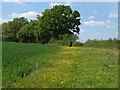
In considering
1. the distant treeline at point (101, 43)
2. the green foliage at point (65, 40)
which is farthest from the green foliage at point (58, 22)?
the distant treeline at point (101, 43)

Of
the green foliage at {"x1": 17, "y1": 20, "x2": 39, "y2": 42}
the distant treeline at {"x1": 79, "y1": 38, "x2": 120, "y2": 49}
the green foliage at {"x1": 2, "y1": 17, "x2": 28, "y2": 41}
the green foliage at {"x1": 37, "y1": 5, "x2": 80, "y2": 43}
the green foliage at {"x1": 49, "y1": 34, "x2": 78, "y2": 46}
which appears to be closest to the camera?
the distant treeline at {"x1": 79, "y1": 38, "x2": 120, "y2": 49}

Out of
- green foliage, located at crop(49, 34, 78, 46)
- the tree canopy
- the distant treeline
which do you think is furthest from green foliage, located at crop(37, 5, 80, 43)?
the distant treeline

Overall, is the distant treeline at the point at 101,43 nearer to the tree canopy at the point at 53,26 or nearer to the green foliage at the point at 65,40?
the green foliage at the point at 65,40

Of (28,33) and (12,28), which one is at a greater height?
(12,28)

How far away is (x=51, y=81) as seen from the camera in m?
12.3

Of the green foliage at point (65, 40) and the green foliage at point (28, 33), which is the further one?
the green foliage at point (28, 33)

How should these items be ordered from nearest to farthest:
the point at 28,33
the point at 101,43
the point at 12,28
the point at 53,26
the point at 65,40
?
the point at 101,43, the point at 65,40, the point at 53,26, the point at 28,33, the point at 12,28

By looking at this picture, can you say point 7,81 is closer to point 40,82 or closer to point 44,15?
point 40,82

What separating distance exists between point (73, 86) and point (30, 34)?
94.4m

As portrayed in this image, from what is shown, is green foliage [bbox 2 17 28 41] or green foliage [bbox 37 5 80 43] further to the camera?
green foliage [bbox 2 17 28 41]

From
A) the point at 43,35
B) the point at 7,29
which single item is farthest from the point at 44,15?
the point at 7,29

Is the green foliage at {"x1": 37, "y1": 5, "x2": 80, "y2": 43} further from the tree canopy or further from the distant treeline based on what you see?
the distant treeline

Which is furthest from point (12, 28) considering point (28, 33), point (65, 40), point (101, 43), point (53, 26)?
point (101, 43)

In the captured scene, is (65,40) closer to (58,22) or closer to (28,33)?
(58,22)
